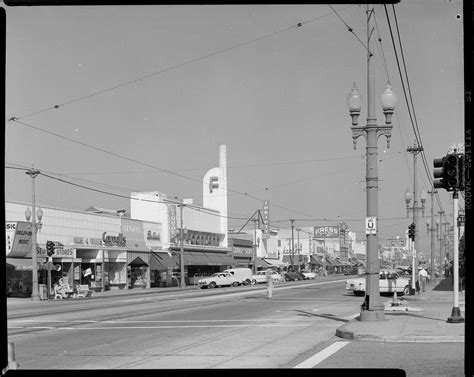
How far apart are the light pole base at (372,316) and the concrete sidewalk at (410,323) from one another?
0.47ft

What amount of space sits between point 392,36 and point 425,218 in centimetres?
238

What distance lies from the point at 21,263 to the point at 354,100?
160cm

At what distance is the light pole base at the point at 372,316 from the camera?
13359mm

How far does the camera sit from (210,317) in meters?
15.1

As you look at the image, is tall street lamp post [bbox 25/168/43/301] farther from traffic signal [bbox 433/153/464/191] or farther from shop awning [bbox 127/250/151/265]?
traffic signal [bbox 433/153/464/191]

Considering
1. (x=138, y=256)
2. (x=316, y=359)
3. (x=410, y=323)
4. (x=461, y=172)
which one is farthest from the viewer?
(x=410, y=323)

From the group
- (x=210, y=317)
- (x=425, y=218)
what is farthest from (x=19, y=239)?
(x=210, y=317)

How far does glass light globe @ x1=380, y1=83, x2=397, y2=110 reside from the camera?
9.52 feet

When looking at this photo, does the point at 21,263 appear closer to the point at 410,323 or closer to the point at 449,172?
the point at 449,172

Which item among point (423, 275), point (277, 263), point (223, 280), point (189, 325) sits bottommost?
point (277, 263)

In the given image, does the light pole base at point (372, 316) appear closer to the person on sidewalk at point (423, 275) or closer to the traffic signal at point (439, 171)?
the person on sidewalk at point (423, 275)

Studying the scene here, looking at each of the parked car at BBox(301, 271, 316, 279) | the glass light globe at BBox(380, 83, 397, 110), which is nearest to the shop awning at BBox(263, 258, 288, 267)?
the parked car at BBox(301, 271, 316, 279)

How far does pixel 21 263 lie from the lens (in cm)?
231

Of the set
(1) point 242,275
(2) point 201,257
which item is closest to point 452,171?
(2) point 201,257
